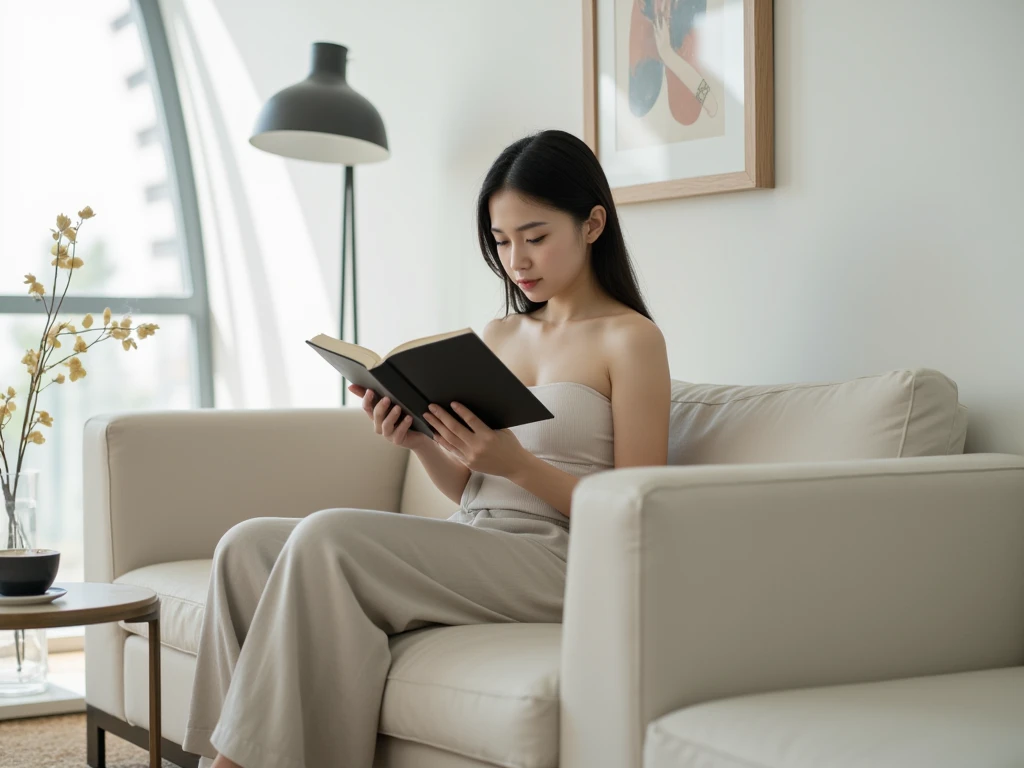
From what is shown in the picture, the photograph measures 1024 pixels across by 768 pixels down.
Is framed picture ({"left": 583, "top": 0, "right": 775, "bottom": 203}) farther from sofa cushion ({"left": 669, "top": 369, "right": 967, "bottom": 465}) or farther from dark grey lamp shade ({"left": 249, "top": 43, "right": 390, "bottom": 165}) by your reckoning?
dark grey lamp shade ({"left": 249, "top": 43, "right": 390, "bottom": 165})

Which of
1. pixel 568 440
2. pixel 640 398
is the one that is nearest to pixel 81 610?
pixel 568 440

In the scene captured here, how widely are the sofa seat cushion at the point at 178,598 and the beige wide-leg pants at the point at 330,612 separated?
32cm

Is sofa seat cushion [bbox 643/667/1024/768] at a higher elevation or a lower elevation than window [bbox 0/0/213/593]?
lower

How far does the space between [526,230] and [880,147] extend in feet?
2.13

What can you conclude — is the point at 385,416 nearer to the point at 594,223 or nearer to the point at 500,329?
the point at 500,329

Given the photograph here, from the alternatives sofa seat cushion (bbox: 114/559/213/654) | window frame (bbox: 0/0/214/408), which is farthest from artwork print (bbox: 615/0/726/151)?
window frame (bbox: 0/0/214/408)

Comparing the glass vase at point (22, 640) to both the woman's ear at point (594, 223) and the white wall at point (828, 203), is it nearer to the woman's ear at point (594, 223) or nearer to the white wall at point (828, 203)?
the woman's ear at point (594, 223)

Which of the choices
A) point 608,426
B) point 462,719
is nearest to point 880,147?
point 608,426

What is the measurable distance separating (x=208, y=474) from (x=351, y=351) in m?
0.89

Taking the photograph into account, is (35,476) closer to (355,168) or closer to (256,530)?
(256,530)

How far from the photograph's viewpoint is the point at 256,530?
1896mm

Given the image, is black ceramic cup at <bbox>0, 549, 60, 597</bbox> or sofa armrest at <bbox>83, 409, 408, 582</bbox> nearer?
black ceramic cup at <bbox>0, 549, 60, 597</bbox>

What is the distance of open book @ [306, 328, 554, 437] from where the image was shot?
168 cm

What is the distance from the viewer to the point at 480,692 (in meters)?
1.52
